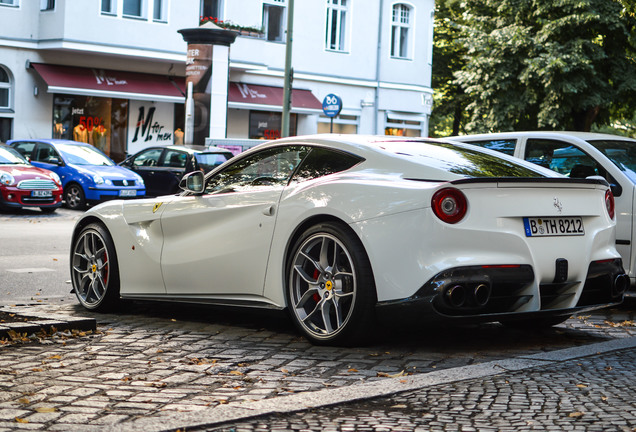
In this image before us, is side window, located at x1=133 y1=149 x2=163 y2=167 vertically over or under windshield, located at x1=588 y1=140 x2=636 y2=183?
under

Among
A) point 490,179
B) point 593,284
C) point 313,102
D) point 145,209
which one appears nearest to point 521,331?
point 593,284

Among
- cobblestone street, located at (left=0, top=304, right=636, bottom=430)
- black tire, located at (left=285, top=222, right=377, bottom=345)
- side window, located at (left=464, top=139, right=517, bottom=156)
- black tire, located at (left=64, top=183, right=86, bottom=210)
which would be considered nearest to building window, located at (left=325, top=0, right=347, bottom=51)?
black tire, located at (left=64, top=183, right=86, bottom=210)

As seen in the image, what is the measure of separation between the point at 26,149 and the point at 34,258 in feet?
38.3

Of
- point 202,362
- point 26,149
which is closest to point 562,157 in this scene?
point 202,362

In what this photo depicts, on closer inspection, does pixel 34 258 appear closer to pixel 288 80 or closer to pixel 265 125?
pixel 288 80

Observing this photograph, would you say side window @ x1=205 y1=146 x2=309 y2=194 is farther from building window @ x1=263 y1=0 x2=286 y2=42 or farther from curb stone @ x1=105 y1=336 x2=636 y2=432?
building window @ x1=263 y1=0 x2=286 y2=42

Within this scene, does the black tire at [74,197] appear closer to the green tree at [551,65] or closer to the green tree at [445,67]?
the green tree at [551,65]

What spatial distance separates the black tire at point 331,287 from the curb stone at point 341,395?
778 mm

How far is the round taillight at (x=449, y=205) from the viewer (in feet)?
18.9

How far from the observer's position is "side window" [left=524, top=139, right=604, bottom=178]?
28.6ft

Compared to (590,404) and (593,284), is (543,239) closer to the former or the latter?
(593,284)

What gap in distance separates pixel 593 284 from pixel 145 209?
329 centimetres

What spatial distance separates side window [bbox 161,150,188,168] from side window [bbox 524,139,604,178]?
1477 cm

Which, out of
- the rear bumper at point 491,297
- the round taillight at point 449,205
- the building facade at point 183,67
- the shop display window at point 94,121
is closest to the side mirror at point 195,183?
the rear bumper at point 491,297
